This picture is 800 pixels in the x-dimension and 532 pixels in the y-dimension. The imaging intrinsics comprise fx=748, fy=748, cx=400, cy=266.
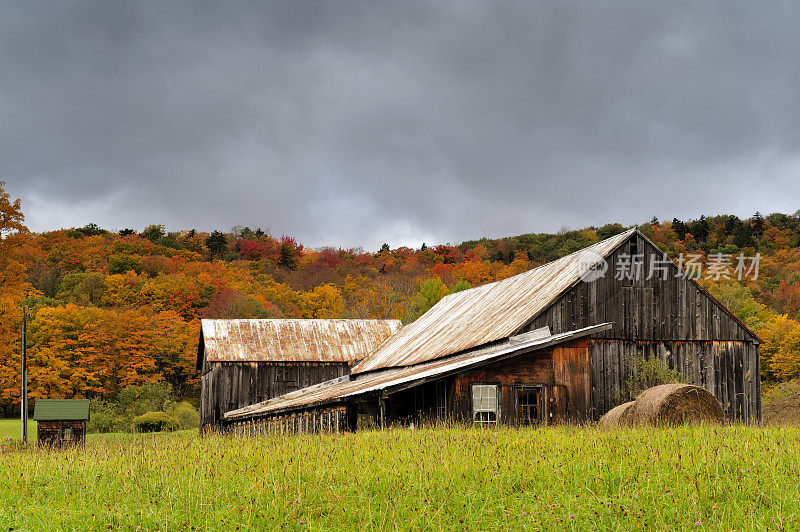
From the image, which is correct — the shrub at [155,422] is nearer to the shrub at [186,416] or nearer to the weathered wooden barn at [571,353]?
the shrub at [186,416]

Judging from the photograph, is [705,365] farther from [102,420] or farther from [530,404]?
[102,420]

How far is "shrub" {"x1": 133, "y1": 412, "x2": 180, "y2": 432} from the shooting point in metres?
46.5

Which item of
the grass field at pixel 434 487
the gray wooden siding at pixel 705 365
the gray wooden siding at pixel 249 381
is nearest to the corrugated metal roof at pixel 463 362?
the gray wooden siding at pixel 705 365

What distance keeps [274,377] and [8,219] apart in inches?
597

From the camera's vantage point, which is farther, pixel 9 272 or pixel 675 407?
pixel 9 272

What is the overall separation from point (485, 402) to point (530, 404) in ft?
4.92

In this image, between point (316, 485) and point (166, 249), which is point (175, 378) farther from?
point (316, 485)

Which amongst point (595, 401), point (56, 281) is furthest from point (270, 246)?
point (595, 401)

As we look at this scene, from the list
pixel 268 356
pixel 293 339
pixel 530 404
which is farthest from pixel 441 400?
pixel 293 339

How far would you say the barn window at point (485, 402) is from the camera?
70.6 feet

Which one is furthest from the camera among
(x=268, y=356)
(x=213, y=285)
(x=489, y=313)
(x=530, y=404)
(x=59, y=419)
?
(x=213, y=285)

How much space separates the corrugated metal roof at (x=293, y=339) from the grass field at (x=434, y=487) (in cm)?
2639

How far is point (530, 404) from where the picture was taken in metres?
22.2

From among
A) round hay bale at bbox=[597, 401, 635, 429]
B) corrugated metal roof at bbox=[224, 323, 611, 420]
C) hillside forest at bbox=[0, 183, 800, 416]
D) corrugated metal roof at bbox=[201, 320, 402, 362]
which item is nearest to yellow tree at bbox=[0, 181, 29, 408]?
hillside forest at bbox=[0, 183, 800, 416]
